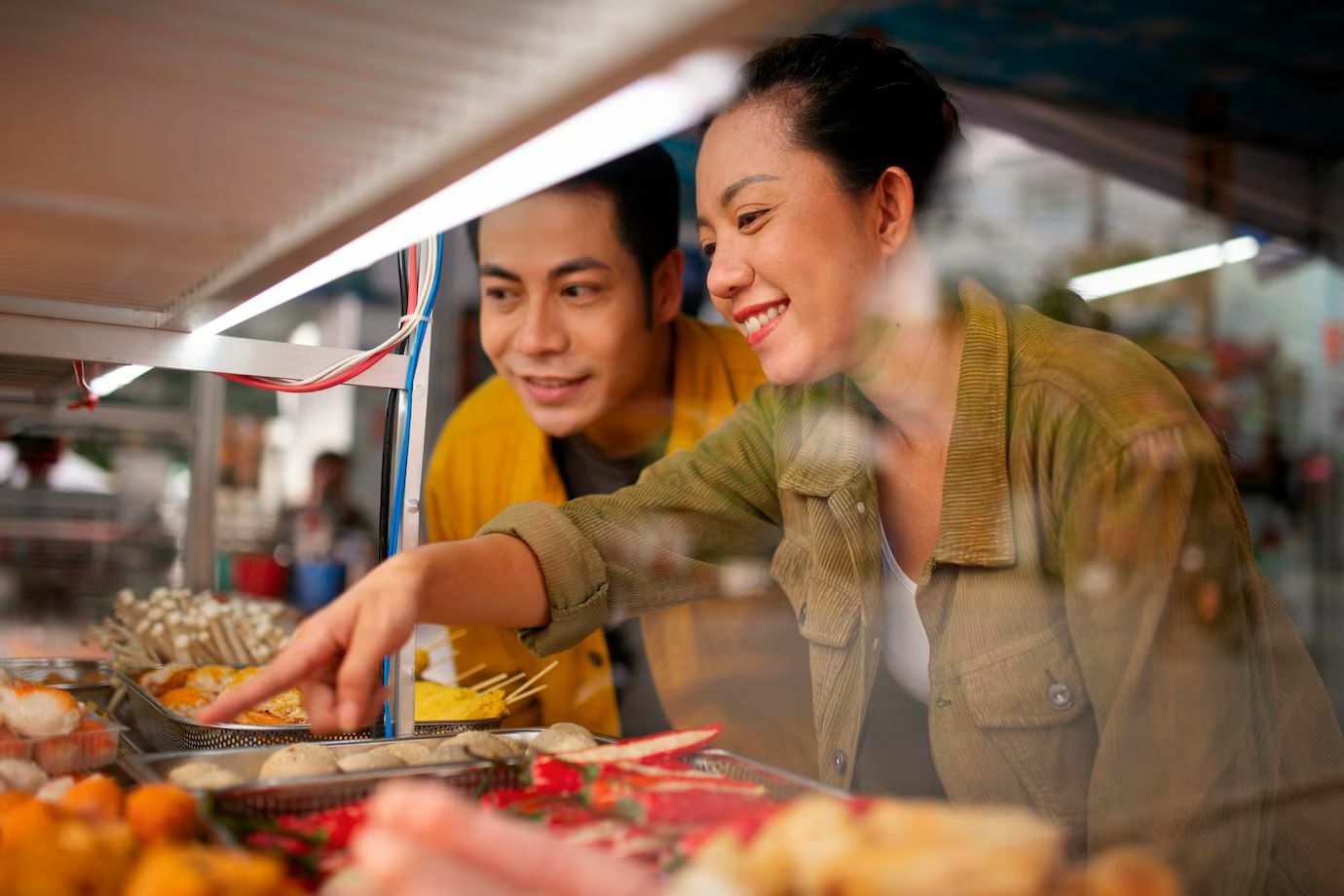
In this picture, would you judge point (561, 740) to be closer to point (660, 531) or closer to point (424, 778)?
point (424, 778)

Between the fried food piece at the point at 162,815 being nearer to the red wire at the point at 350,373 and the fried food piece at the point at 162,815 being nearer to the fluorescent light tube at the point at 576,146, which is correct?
the fluorescent light tube at the point at 576,146

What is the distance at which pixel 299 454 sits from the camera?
3855mm

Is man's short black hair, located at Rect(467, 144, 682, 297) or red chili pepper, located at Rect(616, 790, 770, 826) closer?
red chili pepper, located at Rect(616, 790, 770, 826)

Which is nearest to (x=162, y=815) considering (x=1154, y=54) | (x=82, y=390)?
(x=82, y=390)

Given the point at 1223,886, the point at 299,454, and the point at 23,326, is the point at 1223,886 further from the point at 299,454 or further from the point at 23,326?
the point at 299,454

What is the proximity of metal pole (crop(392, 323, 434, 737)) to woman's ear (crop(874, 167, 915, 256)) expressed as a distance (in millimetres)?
774

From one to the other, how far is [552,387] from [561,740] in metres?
1.33

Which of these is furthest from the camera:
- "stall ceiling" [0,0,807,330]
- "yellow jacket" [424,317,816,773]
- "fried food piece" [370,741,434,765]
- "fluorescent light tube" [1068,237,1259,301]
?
"fluorescent light tube" [1068,237,1259,301]

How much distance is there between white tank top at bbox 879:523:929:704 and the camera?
1737 mm

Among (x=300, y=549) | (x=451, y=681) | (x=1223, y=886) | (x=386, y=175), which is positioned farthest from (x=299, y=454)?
(x=1223, y=886)

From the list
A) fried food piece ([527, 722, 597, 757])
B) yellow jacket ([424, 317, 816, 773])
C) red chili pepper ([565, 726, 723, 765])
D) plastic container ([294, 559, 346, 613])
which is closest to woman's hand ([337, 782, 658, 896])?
red chili pepper ([565, 726, 723, 765])

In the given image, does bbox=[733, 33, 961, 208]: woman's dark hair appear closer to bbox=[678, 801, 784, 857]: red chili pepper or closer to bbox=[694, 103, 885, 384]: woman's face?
bbox=[694, 103, 885, 384]: woman's face

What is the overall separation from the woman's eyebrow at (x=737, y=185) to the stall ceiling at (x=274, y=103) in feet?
Result: 2.54

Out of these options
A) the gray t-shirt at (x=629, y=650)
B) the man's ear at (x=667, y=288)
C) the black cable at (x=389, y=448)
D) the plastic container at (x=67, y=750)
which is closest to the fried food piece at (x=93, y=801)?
the plastic container at (x=67, y=750)
